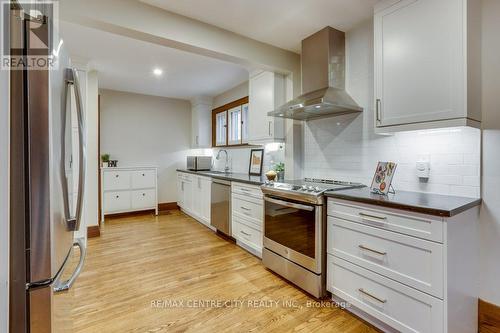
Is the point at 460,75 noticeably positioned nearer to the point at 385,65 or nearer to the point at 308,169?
the point at 385,65

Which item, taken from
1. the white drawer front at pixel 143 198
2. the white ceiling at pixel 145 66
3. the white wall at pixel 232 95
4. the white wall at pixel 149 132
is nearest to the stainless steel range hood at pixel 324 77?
the white ceiling at pixel 145 66

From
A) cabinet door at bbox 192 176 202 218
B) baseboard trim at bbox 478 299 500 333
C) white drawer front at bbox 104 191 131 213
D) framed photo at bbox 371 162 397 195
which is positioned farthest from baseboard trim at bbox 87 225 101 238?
baseboard trim at bbox 478 299 500 333

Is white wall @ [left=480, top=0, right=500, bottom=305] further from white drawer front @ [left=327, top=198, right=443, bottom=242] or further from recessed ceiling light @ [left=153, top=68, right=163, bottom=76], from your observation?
recessed ceiling light @ [left=153, top=68, right=163, bottom=76]

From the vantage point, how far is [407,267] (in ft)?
4.95

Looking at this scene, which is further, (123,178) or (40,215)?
(123,178)

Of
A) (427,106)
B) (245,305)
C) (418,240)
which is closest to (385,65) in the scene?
(427,106)

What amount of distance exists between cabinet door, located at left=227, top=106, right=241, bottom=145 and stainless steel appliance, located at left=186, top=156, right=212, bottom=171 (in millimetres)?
678

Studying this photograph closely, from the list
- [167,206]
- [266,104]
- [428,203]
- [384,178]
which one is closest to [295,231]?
[384,178]

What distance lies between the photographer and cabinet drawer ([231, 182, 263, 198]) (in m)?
2.84

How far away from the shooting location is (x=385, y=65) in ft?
6.46

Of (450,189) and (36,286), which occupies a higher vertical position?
(450,189)

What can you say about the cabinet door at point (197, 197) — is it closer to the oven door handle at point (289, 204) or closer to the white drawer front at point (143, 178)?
the white drawer front at point (143, 178)

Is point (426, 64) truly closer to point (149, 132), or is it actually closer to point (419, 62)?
point (419, 62)

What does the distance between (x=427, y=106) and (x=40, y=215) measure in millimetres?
2208
